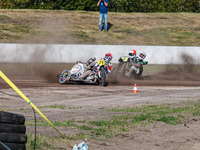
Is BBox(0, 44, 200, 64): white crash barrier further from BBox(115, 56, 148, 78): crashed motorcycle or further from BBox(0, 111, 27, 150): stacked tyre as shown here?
BBox(0, 111, 27, 150): stacked tyre

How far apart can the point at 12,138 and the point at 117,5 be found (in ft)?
136

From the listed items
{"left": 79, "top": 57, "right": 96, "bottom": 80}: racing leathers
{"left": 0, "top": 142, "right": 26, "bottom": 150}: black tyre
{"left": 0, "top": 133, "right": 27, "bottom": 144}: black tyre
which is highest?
{"left": 0, "top": 133, "right": 27, "bottom": 144}: black tyre

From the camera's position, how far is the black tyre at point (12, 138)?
5.91 meters

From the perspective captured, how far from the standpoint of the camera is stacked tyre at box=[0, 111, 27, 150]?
→ 19.5 feet

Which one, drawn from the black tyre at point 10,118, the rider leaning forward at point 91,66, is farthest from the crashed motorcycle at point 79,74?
the black tyre at point 10,118

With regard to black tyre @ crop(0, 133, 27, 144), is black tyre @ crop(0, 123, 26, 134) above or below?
above

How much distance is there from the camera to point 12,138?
602 centimetres

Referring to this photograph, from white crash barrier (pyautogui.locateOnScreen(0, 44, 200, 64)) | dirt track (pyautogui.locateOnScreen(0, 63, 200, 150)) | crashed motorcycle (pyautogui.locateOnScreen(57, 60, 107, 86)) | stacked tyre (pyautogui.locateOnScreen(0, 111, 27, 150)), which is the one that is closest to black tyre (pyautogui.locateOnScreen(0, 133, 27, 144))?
stacked tyre (pyautogui.locateOnScreen(0, 111, 27, 150))

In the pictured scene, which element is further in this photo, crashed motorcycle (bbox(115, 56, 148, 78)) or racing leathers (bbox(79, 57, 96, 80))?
crashed motorcycle (bbox(115, 56, 148, 78))

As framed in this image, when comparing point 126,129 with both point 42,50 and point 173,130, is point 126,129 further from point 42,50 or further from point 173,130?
point 42,50

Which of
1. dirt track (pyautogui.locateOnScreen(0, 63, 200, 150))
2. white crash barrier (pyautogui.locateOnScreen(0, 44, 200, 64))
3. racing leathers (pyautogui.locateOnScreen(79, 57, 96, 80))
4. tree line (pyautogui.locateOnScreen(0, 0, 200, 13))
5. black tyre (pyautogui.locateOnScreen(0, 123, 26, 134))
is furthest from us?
tree line (pyautogui.locateOnScreen(0, 0, 200, 13))

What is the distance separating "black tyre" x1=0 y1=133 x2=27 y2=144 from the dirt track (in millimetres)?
888

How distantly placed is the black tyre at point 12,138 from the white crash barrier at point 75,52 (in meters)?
18.1

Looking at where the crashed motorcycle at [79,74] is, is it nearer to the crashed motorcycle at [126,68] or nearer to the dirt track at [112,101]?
the dirt track at [112,101]
